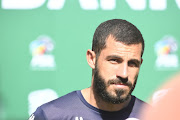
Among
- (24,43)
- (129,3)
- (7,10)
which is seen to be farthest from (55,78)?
(129,3)

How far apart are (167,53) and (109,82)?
1715 millimetres

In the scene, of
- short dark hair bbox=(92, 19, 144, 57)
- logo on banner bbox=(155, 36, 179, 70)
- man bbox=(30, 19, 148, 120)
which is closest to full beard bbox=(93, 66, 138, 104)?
man bbox=(30, 19, 148, 120)

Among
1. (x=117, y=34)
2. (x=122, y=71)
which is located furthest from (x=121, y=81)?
(x=117, y=34)

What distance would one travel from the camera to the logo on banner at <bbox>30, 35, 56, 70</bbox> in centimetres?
330

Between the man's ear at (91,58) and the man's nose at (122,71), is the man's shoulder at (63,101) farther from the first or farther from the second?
the man's nose at (122,71)

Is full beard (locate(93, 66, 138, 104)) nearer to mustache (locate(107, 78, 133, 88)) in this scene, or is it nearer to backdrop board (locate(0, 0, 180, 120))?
mustache (locate(107, 78, 133, 88))

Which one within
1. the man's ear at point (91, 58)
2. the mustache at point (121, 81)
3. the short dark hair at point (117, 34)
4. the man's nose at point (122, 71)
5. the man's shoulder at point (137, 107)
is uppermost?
the short dark hair at point (117, 34)

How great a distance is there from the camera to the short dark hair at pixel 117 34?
195 centimetres

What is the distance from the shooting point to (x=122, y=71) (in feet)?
5.92

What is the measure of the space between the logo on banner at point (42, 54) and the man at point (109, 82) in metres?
1.16

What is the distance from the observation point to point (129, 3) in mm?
3371

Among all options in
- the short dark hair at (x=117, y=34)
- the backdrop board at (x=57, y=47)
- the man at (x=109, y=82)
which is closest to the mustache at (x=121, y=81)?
the man at (x=109, y=82)

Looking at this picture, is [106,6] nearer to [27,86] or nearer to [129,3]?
[129,3]

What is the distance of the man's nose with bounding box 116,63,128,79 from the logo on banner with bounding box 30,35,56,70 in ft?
5.18
